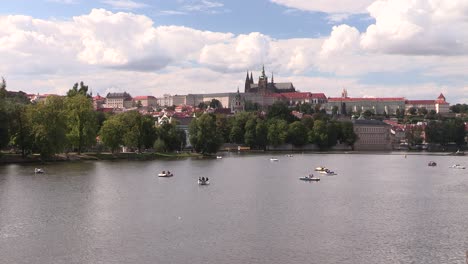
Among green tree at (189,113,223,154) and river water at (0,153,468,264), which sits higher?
green tree at (189,113,223,154)

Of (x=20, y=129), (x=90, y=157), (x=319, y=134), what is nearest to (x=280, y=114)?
(x=319, y=134)

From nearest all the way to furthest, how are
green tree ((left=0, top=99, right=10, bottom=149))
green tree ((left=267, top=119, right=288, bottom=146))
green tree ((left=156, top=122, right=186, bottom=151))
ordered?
1. green tree ((left=0, top=99, right=10, bottom=149))
2. green tree ((left=156, top=122, right=186, bottom=151))
3. green tree ((left=267, top=119, right=288, bottom=146))

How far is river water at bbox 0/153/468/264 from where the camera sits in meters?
28.5

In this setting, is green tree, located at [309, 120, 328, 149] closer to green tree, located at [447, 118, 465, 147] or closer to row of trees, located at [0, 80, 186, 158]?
green tree, located at [447, 118, 465, 147]

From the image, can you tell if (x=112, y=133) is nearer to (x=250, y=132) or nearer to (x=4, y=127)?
(x=4, y=127)

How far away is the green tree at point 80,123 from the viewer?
91.6m

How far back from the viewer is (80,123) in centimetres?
9225

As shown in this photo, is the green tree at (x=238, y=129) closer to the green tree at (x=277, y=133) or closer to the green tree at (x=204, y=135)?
the green tree at (x=277, y=133)

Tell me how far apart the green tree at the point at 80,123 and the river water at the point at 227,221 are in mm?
28836

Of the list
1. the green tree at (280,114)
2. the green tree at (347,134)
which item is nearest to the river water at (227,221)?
the green tree at (347,134)

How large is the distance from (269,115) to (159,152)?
243 feet

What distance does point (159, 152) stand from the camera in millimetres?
109625

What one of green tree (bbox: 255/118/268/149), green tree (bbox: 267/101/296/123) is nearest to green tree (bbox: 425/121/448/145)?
green tree (bbox: 267/101/296/123)

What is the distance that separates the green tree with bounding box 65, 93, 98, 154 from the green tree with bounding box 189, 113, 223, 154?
2302cm
